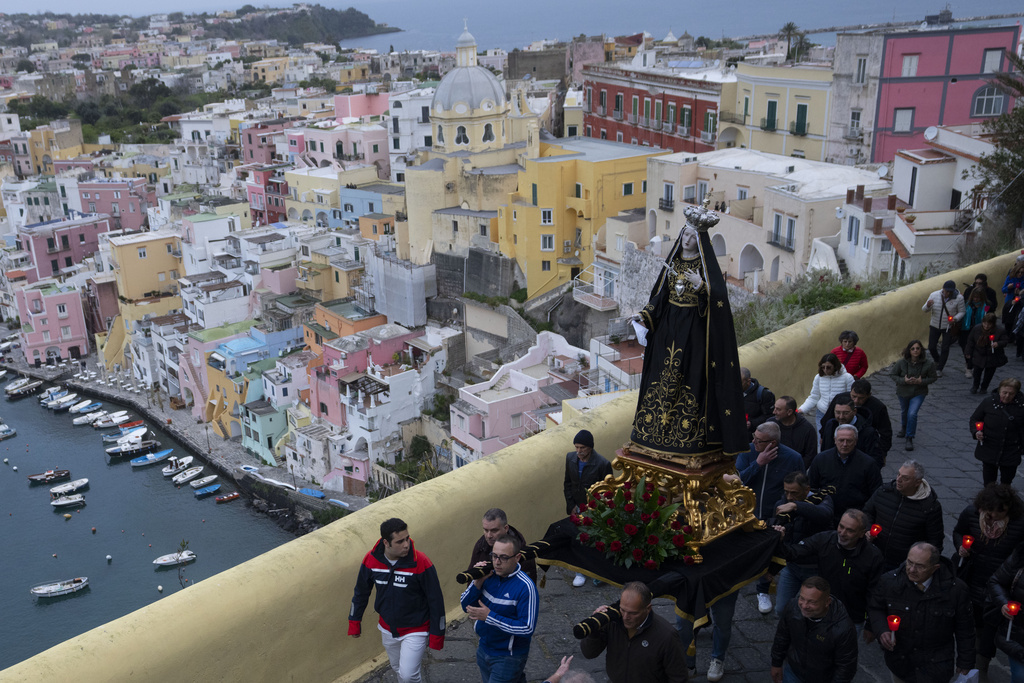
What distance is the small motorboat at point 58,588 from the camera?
86.7ft

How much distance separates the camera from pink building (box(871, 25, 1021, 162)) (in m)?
24.3

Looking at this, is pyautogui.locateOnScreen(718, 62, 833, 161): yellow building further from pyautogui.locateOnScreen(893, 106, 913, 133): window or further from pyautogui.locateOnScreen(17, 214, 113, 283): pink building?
pyautogui.locateOnScreen(17, 214, 113, 283): pink building

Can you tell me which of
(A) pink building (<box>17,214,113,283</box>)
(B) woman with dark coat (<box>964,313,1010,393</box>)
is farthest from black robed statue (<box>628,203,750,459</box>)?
(A) pink building (<box>17,214,113,283</box>)

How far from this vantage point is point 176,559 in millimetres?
27484

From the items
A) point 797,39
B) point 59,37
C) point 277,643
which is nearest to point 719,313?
point 277,643

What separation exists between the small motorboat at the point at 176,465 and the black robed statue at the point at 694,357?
105 feet

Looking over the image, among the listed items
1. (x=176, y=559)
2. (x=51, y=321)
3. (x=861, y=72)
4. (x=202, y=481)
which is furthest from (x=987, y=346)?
(x=51, y=321)

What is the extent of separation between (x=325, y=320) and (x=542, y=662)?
31.1 metres

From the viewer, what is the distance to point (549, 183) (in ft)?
98.6

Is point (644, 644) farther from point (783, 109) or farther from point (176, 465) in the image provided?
point (176, 465)

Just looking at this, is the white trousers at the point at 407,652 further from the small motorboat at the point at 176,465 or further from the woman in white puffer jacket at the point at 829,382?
the small motorboat at the point at 176,465

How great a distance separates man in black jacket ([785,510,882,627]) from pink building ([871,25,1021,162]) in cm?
2248

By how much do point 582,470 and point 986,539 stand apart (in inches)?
71.3

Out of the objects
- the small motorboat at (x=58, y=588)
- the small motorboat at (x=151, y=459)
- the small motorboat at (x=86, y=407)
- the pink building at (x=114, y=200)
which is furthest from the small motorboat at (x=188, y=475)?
the pink building at (x=114, y=200)
